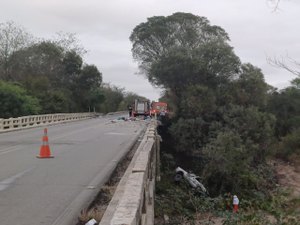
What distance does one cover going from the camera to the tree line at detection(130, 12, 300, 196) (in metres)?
37.1

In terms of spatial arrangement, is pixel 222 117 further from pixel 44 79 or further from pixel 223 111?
pixel 44 79

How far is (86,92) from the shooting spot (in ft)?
277

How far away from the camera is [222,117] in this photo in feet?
155

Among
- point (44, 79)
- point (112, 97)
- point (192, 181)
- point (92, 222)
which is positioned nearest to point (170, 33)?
point (44, 79)

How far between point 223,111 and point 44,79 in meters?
29.6

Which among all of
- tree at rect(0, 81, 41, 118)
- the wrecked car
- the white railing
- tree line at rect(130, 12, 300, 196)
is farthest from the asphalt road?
tree at rect(0, 81, 41, 118)

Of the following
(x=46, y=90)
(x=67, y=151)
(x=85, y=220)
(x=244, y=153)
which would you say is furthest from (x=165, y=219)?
(x=46, y=90)

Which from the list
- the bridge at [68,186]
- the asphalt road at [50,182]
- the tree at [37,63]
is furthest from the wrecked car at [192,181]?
the tree at [37,63]

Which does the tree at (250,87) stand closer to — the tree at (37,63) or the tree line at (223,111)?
the tree line at (223,111)

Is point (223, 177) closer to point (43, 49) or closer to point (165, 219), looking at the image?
point (165, 219)

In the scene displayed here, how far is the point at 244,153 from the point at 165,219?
908 inches

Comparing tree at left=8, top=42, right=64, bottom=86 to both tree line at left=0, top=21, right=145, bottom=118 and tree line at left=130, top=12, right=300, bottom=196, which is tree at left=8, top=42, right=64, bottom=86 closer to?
tree line at left=0, top=21, right=145, bottom=118

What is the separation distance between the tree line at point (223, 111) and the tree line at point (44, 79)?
1500 cm

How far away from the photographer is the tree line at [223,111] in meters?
37.1
